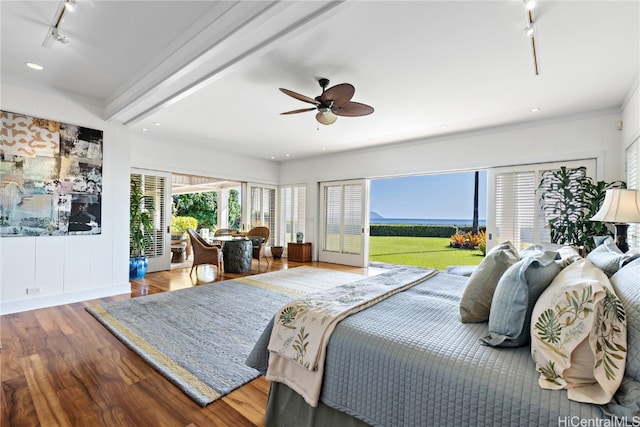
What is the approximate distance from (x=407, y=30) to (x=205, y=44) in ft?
5.45

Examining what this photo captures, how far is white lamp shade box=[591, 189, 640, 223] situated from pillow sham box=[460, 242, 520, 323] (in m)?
1.83

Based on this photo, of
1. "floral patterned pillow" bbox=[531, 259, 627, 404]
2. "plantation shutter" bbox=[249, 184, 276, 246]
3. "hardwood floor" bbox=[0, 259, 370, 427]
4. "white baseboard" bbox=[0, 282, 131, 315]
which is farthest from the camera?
"plantation shutter" bbox=[249, 184, 276, 246]

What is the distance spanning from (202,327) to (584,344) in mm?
3049

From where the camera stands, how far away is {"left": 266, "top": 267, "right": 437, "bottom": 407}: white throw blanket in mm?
1464

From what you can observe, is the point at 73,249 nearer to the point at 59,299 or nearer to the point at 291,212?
the point at 59,299

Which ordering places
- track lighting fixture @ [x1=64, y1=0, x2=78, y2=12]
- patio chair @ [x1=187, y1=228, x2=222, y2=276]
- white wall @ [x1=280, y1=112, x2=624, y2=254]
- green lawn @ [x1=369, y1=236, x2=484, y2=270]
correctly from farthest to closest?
green lawn @ [x1=369, y1=236, x2=484, y2=270], patio chair @ [x1=187, y1=228, x2=222, y2=276], white wall @ [x1=280, y1=112, x2=624, y2=254], track lighting fixture @ [x1=64, y1=0, x2=78, y2=12]

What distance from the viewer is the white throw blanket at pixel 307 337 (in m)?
1.46

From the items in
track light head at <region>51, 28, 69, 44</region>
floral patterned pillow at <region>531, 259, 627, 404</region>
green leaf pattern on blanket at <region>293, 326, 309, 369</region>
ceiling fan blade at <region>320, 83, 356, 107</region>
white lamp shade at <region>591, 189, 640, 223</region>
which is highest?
track light head at <region>51, 28, 69, 44</region>

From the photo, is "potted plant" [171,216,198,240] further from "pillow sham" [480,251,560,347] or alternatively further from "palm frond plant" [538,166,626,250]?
"pillow sham" [480,251,560,347]

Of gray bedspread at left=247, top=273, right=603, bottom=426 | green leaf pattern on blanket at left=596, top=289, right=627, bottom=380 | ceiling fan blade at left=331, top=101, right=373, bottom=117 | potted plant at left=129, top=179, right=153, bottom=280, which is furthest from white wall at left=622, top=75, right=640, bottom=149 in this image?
potted plant at left=129, top=179, right=153, bottom=280

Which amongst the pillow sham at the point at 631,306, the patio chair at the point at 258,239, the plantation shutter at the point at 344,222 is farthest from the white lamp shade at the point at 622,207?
the patio chair at the point at 258,239

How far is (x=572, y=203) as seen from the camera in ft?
14.2

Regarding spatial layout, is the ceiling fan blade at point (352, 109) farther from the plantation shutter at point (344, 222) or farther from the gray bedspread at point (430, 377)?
the plantation shutter at point (344, 222)

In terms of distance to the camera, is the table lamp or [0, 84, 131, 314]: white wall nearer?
the table lamp
